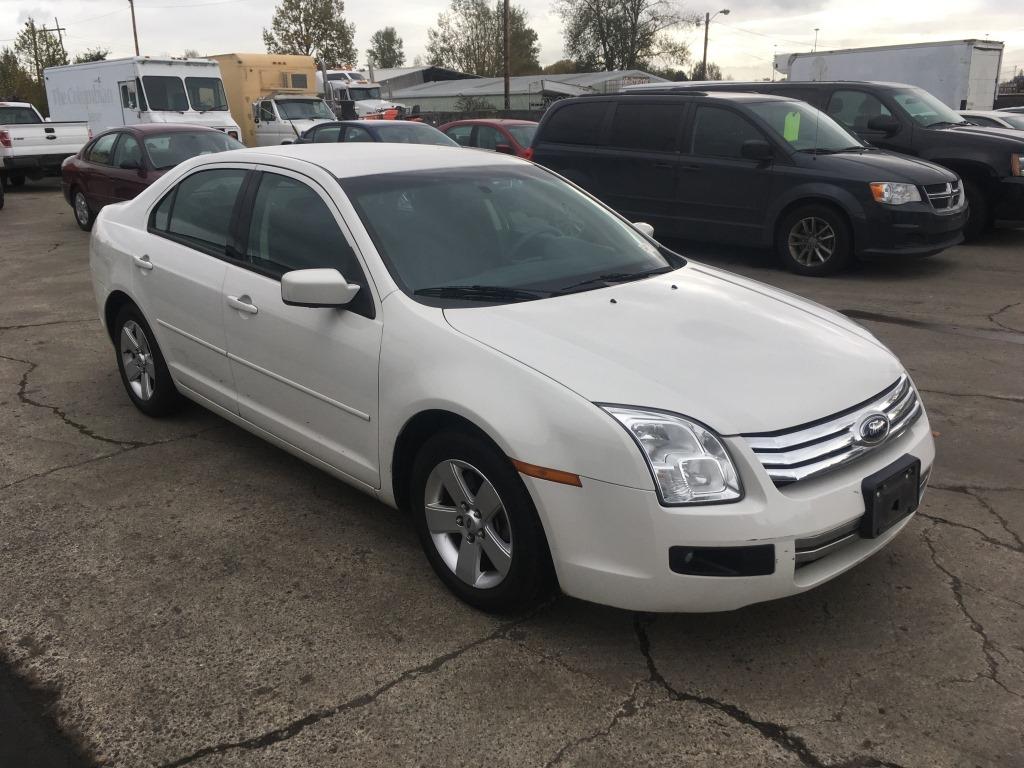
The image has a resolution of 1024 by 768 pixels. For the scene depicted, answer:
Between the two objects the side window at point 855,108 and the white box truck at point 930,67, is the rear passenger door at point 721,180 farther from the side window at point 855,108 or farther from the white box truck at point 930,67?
the white box truck at point 930,67

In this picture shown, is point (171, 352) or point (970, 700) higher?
point (171, 352)

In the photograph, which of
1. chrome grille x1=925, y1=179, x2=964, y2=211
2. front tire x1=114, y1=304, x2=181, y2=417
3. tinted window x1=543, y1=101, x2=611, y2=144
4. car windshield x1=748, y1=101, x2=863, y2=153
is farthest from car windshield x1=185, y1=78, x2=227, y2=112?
front tire x1=114, y1=304, x2=181, y2=417

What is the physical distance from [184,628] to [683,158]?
25.7ft

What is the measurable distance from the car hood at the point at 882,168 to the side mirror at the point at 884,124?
180cm

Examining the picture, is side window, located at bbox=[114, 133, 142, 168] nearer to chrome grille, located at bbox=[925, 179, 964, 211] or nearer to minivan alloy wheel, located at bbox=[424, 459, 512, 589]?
chrome grille, located at bbox=[925, 179, 964, 211]

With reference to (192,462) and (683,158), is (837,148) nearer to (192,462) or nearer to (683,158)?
(683,158)

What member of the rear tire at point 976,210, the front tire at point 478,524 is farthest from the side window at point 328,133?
the front tire at point 478,524

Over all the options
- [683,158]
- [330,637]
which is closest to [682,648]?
[330,637]

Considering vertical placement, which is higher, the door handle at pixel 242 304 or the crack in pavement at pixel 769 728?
the door handle at pixel 242 304

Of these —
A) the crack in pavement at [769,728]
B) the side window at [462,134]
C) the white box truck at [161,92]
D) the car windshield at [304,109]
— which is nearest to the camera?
the crack in pavement at [769,728]

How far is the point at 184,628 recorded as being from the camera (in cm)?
311

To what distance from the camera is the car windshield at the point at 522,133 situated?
1374 centimetres

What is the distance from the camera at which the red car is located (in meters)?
13.6

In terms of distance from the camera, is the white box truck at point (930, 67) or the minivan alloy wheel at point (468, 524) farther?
the white box truck at point (930, 67)
